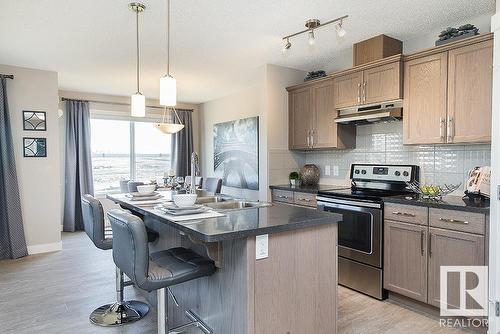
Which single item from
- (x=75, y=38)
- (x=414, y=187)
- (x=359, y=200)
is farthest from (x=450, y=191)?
(x=75, y=38)

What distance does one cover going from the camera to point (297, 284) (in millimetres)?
1876

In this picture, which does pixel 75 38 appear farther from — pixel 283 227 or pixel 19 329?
pixel 283 227

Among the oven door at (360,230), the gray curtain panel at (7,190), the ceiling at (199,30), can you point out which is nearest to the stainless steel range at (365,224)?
the oven door at (360,230)

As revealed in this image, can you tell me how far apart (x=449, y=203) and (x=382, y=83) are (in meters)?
1.37

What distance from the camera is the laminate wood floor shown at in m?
2.50

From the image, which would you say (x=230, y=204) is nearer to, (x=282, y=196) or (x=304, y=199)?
(x=304, y=199)

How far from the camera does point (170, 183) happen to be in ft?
11.5

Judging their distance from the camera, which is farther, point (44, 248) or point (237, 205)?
point (44, 248)

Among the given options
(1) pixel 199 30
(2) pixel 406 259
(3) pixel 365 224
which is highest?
(1) pixel 199 30

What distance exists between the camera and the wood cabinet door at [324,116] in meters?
3.90

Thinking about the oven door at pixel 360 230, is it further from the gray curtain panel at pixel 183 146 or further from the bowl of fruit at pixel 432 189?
the gray curtain panel at pixel 183 146

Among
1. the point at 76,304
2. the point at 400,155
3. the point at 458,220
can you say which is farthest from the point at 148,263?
the point at 400,155

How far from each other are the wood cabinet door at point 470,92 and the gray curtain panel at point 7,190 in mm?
5014

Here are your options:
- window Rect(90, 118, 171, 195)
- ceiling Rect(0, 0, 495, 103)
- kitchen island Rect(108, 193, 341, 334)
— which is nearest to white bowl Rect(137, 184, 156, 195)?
kitchen island Rect(108, 193, 341, 334)
